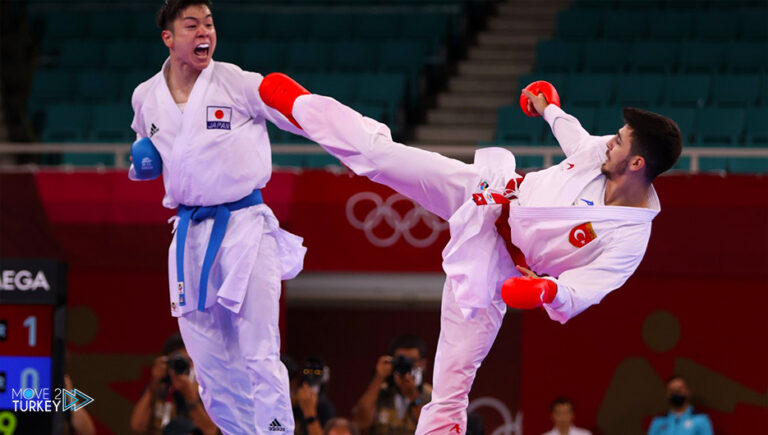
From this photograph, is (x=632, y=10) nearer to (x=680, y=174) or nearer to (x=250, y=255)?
(x=680, y=174)

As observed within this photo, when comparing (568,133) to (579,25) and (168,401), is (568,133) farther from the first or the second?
(579,25)

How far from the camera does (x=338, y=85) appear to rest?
1130cm

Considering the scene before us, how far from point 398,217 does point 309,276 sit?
1001 mm

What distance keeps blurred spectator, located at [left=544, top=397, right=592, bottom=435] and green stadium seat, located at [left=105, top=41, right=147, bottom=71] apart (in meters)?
6.46

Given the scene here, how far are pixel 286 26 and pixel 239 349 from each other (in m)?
8.82

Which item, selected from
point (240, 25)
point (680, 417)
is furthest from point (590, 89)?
point (240, 25)

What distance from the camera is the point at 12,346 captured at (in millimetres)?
4953

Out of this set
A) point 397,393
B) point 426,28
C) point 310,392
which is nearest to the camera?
point 310,392

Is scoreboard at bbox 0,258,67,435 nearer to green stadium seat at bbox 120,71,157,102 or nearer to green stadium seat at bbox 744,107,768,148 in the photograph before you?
green stadium seat at bbox 120,71,157,102

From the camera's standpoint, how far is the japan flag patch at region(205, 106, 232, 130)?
180 inches

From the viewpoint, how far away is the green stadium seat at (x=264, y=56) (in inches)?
472

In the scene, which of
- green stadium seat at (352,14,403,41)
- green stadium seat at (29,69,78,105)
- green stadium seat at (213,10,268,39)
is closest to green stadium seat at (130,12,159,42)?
green stadium seat at (213,10,268,39)

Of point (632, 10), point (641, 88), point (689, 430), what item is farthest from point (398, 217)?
point (632, 10)

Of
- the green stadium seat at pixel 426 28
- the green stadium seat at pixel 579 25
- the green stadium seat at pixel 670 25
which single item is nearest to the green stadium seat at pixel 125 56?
the green stadium seat at pixel 426 28
